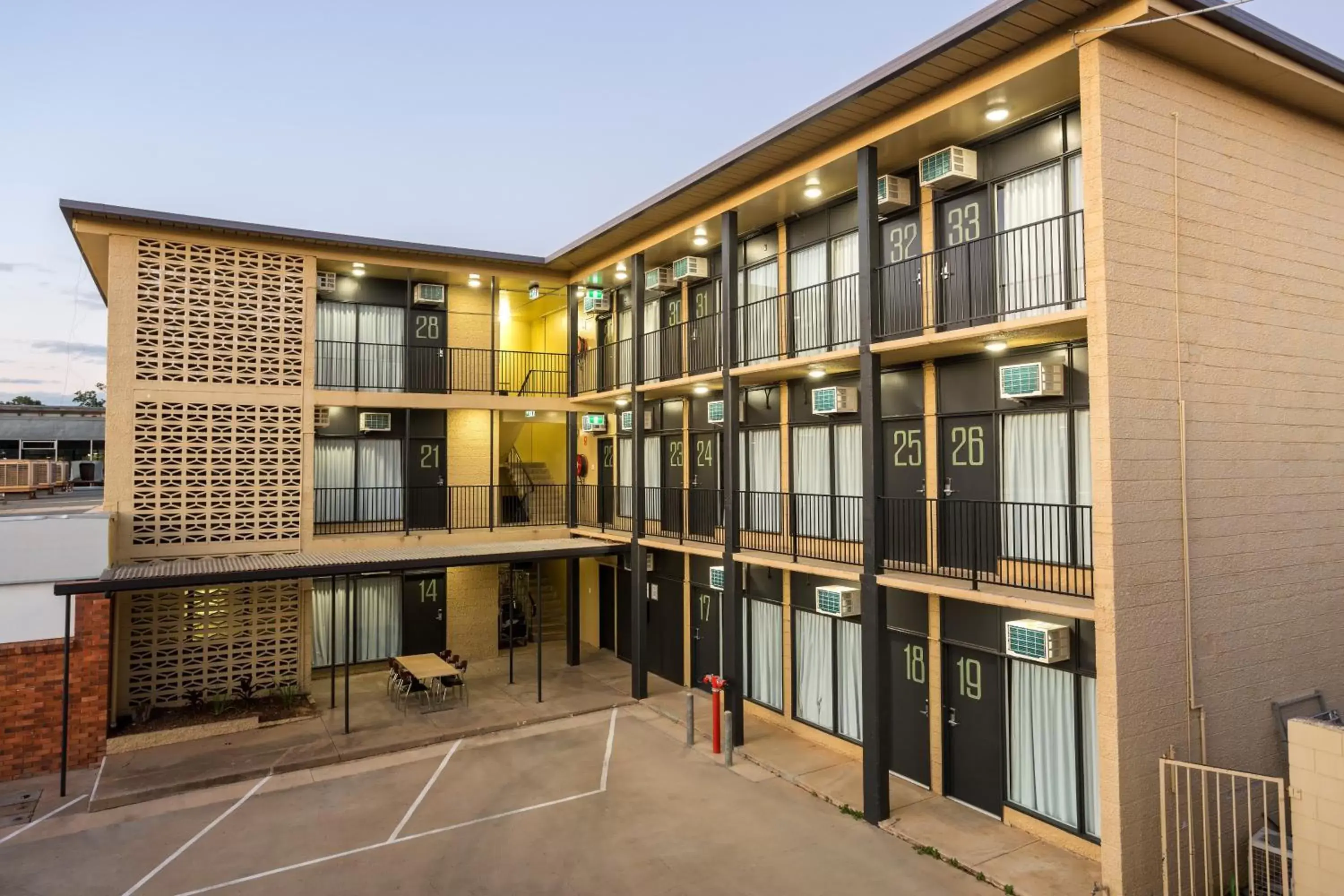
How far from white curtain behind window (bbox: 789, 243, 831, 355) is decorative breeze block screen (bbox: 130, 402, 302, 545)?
31.8 ft

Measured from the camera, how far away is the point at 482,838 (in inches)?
356

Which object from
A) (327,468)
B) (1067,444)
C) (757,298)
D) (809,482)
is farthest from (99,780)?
(1067,444)

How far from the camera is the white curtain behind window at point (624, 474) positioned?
1736 centimetres

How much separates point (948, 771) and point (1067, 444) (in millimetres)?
4447

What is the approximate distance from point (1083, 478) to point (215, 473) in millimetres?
14237

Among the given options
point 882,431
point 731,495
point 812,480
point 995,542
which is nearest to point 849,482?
point 812,480

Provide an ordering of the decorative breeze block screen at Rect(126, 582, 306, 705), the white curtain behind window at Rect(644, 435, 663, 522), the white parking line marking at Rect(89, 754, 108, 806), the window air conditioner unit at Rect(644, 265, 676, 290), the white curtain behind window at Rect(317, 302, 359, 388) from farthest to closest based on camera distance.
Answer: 1. the white curtain behind window at Rect(644, 435, 663, 522)
2. the white curtain behind window at Rect(317, 302, 359, 388)
3. the window air conditioner unit at Rect(644, 265, 676, 290)
4. the decorative breeze block screen at Rect(126, 582, 306, 705)
5. the white parking line marking at Rect(89, 754, 108, 806)

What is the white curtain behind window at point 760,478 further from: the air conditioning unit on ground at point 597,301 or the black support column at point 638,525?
the air conditioning unit on ground at point 597,301

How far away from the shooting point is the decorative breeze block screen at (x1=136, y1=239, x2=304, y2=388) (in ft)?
45.5

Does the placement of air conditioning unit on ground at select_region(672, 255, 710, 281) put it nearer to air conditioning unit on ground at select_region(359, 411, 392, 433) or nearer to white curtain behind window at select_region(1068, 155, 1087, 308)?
air conditioning unit on ground at select_region(359, 411, 392, 433)

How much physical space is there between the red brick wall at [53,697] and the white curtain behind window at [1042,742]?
12734mm

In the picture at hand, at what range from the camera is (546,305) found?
20.0 m

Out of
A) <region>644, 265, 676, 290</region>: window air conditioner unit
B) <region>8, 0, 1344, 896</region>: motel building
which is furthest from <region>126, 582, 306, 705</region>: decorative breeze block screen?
<region>644, 265, 676, 290</region>: window air conditioner unit

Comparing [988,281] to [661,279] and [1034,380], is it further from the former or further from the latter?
[661,279]
